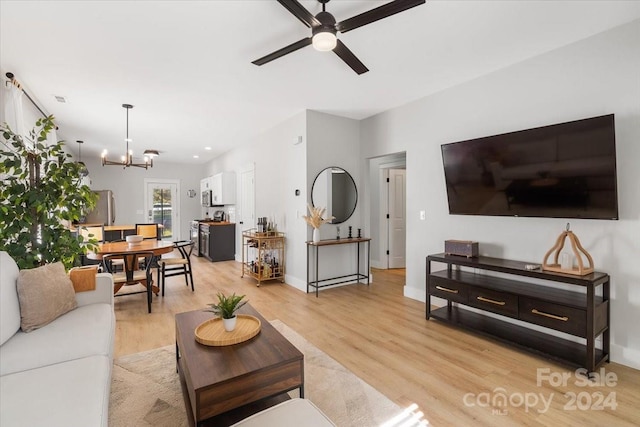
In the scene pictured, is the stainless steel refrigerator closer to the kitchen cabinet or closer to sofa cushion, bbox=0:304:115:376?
the kitchen cabinet

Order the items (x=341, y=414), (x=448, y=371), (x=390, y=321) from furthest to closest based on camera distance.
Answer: (x=390, y=321)
(x=448, y=371)
(x=341, y=414)

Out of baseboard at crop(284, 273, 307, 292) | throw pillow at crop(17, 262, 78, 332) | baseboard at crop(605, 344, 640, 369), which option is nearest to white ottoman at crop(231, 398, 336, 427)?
throw pillow at crop(17, 262, 78, 332)

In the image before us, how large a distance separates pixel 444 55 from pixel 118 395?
372cm

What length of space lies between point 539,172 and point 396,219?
3.43m

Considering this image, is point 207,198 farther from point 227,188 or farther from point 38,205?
point 38,205

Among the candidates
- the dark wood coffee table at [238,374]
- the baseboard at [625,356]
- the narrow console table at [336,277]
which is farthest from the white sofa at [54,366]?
the baseboard at [625,356]

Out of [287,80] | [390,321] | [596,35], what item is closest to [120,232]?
[287,80]

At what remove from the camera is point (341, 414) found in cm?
190

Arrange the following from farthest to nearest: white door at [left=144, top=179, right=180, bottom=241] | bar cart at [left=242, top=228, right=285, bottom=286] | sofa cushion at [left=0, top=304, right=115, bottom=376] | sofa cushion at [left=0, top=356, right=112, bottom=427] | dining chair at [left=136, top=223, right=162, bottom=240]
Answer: white door at [left=144, top=179, right=180, bottom=241]
dining chair at [left=136, top=223, right=162, bottom=240]
bar cart at [left=242, top=228, right=285, bottom=286]
sofa cushion at [left=0, top=304, right=115, bottom=376]
sofa cushion at [left=0, top=356, right=112, bottom=427]

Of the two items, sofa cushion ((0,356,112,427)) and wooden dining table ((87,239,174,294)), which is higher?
wooden dining table ((87,239,174,294))

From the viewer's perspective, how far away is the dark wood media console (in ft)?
7.64

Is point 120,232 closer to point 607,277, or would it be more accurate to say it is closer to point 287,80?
point 287,80

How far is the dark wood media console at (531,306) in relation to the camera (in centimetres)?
233

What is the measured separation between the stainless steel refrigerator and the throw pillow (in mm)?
6348
